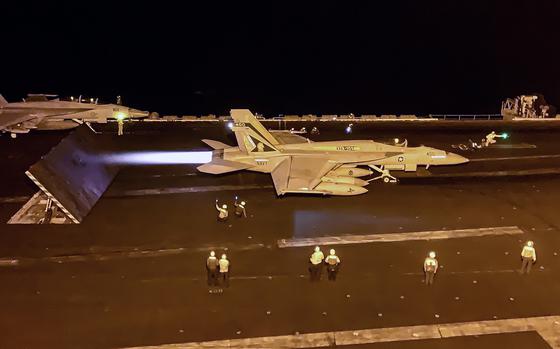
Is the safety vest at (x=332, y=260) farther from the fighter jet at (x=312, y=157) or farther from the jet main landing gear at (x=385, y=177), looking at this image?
the jet main landing gear at (x=385, y=177)

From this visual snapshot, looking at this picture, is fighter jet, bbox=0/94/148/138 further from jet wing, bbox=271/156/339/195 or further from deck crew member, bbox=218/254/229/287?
deck crew member, bbox=218/254/229/287

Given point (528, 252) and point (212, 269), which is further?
point (528, 252)

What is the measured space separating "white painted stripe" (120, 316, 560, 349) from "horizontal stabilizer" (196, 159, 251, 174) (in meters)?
15.0

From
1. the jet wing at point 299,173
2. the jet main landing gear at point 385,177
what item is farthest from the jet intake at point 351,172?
the jet wing at point 299,173

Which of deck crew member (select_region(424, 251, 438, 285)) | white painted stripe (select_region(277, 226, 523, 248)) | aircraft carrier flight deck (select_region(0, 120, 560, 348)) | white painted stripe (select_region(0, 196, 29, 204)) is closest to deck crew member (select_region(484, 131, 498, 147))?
aircraft carrier flight deck (select_region(0, 120, 560, 348))

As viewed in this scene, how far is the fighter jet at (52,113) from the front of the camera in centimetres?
4319

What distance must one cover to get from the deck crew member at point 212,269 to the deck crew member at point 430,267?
321 inches

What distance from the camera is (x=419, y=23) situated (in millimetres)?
106125

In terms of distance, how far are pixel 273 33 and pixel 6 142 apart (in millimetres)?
68693

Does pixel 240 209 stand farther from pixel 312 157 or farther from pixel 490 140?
pixel 490 140

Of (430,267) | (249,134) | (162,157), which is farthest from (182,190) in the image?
(430,267)

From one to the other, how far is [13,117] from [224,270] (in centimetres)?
2887

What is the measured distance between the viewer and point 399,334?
1856 cm

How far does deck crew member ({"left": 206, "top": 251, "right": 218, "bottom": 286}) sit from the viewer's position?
69.2ft
